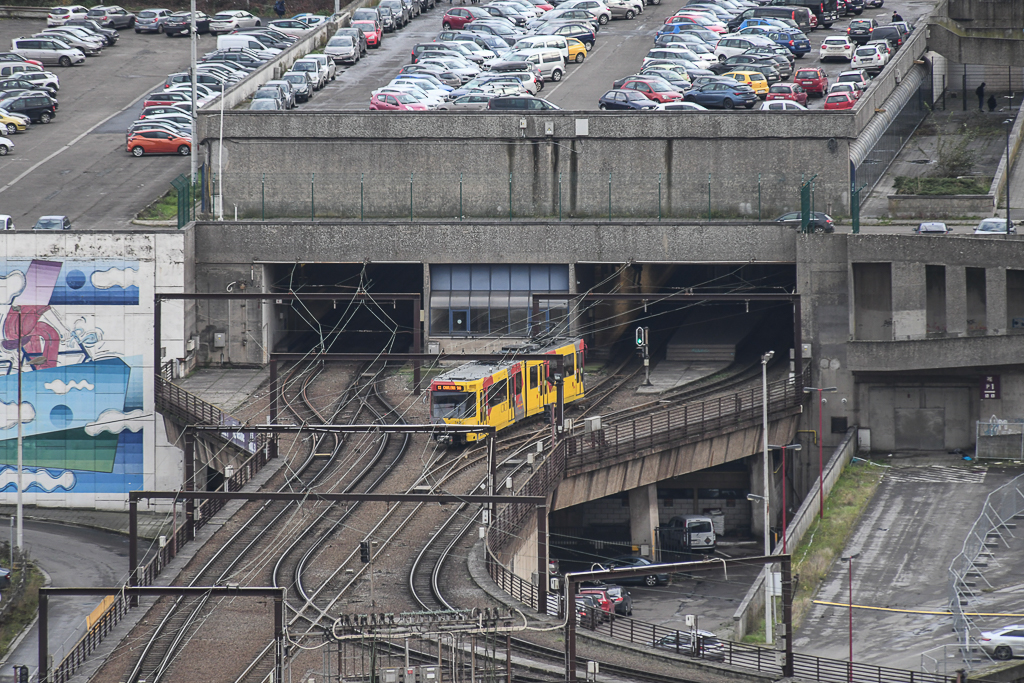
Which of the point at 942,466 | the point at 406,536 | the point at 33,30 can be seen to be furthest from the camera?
the point at 33,30

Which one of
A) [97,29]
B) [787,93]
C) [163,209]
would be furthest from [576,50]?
[97,29]

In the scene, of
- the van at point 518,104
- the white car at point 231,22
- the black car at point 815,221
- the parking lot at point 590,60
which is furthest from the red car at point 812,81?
the white car at point 231,22

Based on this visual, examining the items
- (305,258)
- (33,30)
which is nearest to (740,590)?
(305,258)

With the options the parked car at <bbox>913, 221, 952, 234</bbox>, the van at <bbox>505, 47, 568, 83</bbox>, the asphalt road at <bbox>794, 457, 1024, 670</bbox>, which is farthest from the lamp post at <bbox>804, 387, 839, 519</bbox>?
the van at <bbox>505, 47, 568, 83</bbox>

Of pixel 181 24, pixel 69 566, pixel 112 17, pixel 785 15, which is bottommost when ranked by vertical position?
pixel 69 566

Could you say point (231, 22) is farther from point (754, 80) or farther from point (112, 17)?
point (754, 80)

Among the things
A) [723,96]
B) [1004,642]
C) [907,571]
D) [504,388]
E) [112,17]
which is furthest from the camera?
[112,17]

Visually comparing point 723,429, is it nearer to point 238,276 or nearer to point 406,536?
point 406,536

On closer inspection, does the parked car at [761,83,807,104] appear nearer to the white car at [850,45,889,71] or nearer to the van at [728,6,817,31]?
the white car at [850,45,889,71]
